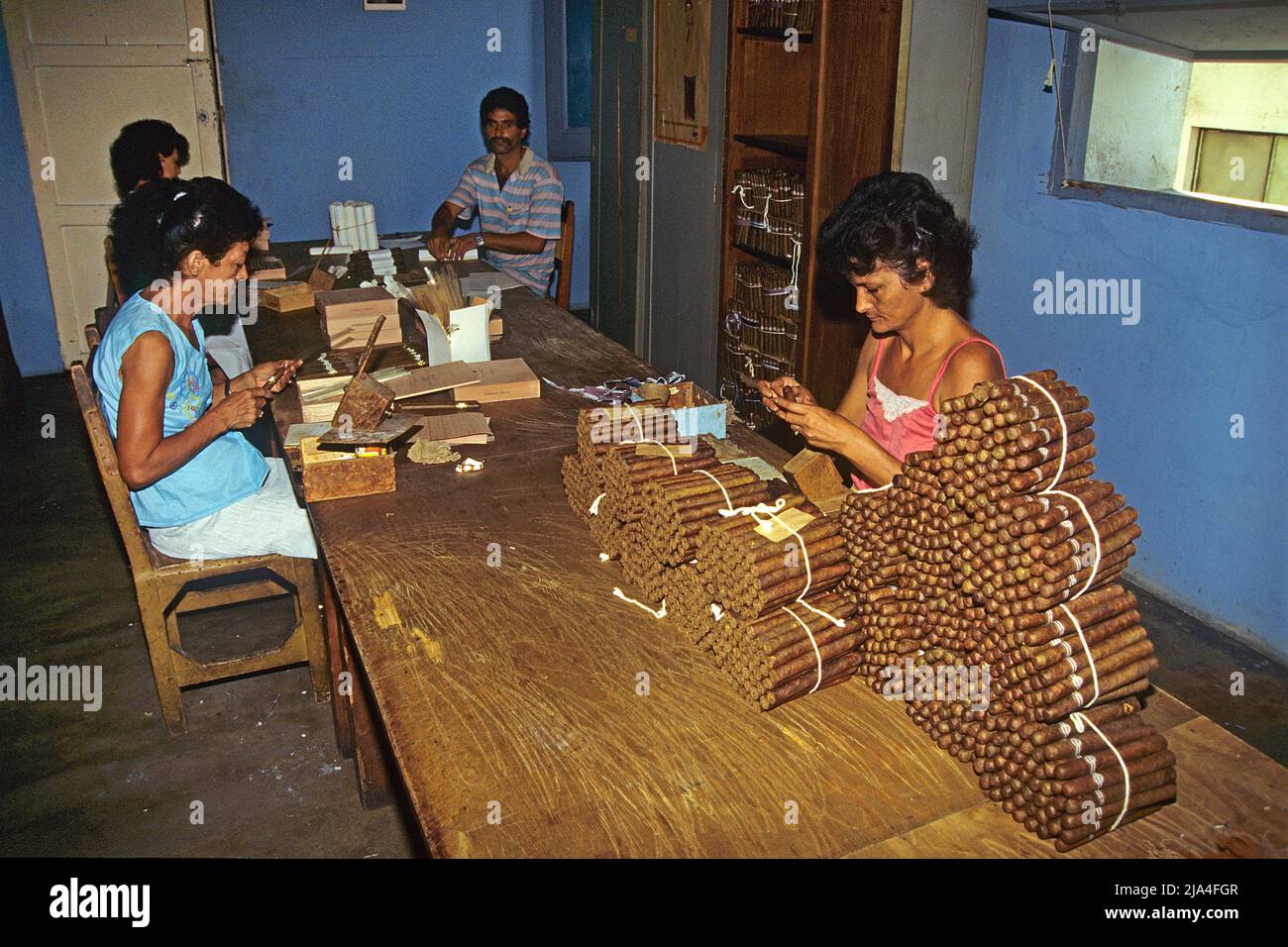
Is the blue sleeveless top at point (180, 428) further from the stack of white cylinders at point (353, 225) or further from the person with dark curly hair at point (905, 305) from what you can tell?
the stack of white cylinders at point (353, 225)

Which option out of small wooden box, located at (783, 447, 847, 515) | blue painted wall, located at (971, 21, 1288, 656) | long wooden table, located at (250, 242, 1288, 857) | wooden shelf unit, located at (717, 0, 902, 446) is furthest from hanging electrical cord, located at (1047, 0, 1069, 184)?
long wooden table, located at (250, 242, 1288, 857)

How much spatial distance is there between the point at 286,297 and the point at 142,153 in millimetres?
1025

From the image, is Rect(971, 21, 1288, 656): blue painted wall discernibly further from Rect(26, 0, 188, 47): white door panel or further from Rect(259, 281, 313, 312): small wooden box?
Rect(26, 0, 188, 47): white door panel

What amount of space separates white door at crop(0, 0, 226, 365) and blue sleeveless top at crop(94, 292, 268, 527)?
14.7 feet

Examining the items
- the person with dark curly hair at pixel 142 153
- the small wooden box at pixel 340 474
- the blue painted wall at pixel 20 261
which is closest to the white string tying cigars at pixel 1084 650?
the small wooden box at pixel 340 474

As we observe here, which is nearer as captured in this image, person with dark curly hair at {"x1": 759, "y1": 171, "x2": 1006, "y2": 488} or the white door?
person with dark curly hair at {"x1": 759, "y1": 171, "x2": 1006, "y2": 488}

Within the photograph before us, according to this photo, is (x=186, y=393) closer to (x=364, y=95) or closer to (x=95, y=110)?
(x=95, y=110)

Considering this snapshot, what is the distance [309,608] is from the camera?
3510 mm

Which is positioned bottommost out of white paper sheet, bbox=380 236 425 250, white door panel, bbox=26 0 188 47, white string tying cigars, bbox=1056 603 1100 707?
white string tying cigars, bbox=1056 603 1100 707

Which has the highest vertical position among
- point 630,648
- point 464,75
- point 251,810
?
point 464,75

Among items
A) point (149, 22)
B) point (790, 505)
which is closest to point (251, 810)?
point (790, 505)

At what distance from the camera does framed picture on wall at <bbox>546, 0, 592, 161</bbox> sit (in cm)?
766

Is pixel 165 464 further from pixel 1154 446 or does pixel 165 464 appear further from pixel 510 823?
pixel 1154 446
